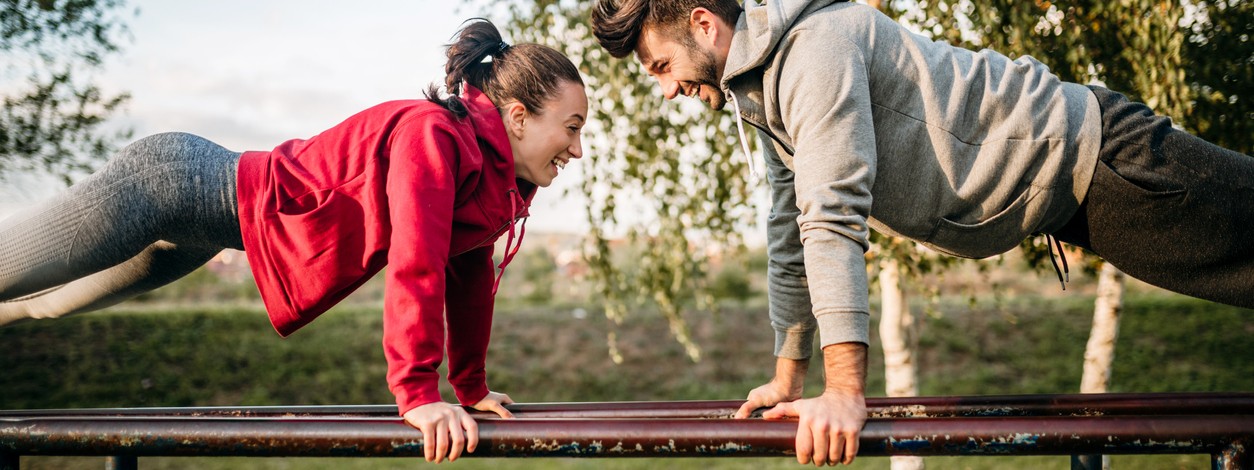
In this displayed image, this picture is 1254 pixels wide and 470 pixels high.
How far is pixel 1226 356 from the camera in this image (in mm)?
7332

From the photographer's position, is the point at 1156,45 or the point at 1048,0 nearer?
the point at 1156,45

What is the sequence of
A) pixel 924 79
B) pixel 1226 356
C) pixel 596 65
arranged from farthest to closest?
pixel 1226 356 < pixel 596 65 < pixel 924 79

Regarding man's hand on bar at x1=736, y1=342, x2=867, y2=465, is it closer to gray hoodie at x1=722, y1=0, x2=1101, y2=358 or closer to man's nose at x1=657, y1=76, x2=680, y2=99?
gray hoodie at x1=722, y1=0, x2=1101, y2=358

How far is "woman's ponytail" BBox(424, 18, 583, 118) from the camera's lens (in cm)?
204

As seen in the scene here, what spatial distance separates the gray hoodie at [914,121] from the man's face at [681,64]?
0.09m

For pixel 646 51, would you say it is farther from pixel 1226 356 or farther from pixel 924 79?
pixel 1226 356

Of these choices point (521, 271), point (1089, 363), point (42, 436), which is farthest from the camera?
point (521, 271)

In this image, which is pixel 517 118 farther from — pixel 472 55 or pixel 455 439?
pixel 455 439

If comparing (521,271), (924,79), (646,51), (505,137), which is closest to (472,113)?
(505,137)

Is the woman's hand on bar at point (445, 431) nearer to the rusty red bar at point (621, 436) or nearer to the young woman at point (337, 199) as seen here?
the rusty red bar at point (621, 436)

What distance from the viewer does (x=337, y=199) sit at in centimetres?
190

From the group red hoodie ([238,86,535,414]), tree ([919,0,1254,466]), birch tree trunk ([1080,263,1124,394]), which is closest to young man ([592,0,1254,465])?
red hoodie ([238,86,535,414])

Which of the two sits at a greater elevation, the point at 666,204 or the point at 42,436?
the point at 42,436

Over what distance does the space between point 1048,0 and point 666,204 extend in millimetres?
2286
